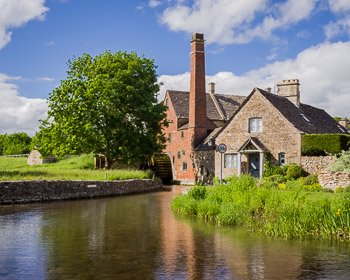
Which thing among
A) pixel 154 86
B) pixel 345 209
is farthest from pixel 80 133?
pixel 345 209

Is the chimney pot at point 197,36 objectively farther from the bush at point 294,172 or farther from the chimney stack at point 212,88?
the bush at point 294,172

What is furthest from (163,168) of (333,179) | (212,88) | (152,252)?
(152,252)

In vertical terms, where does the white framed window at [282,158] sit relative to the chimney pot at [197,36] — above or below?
below

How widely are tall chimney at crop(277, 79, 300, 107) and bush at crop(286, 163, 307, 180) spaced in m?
9.86

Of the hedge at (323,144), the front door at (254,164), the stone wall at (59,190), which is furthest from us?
the front door at (254,164)

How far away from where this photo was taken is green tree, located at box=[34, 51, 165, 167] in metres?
38.9

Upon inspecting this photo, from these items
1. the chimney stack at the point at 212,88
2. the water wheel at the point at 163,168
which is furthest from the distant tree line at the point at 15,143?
the chimney stack at the point at 212,88

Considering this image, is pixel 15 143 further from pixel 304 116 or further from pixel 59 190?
pixel 59 190

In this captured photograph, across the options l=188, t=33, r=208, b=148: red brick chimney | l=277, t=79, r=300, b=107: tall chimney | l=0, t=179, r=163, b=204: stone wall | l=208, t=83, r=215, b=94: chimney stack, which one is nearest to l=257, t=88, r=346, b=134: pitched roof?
l=277, t=79, r=300, b=107: tall chimney

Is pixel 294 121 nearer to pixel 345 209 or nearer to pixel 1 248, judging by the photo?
pixel 345 209

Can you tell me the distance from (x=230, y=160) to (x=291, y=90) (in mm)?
9155

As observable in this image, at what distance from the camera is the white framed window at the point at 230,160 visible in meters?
40.4

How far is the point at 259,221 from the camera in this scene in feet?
52.2

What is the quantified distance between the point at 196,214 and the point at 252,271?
8.98 metres
